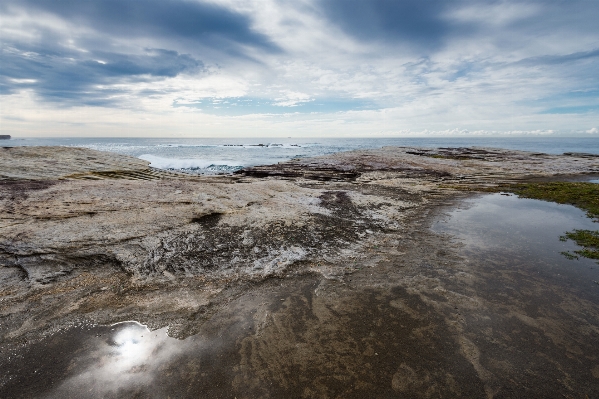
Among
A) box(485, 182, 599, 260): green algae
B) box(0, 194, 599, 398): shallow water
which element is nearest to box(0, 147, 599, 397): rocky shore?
box(0, 194, 599, 398): shallow water

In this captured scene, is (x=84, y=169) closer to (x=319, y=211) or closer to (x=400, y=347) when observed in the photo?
(x=319, y=211)

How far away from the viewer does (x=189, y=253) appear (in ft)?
25.5

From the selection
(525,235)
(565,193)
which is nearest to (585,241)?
(525,235)

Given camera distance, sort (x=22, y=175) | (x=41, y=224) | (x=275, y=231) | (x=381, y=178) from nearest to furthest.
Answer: (x=41, y=224)
(x=275, y=231)
(x=22, y=175)
(x=381, y=178)

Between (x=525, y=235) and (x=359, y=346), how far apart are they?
9.11 m

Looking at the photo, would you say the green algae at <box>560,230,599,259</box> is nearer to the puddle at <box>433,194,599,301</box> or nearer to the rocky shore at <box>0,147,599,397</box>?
the puddle at <box>433,194,599,301</box>

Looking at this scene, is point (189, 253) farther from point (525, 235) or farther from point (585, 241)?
point (585, 241)

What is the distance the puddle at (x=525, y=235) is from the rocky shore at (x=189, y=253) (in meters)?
1.17

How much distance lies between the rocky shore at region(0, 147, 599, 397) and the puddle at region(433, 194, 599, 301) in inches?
46.0

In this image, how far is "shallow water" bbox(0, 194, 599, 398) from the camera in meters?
4.02

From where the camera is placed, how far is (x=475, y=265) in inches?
306

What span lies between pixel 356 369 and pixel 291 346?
1.12 m

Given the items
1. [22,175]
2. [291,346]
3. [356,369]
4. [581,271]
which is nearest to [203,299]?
[291,346]

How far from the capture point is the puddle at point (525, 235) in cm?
749
